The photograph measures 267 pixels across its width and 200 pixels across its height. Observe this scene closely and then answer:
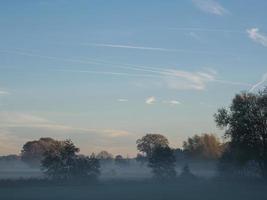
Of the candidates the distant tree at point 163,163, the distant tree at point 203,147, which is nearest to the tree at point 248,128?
the distant tree at point 163,163

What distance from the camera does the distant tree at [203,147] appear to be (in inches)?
6147

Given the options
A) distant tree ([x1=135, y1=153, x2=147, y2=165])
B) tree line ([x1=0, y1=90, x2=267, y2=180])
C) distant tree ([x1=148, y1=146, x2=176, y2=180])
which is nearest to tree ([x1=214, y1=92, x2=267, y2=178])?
tree line ([x1=0, y1=90, x2=267, y2=180])

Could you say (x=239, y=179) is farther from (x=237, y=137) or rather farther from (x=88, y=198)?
(x=88, y=198)

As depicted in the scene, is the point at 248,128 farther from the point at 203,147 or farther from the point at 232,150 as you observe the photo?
the point at 203,147

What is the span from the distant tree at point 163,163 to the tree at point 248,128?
12975 mm

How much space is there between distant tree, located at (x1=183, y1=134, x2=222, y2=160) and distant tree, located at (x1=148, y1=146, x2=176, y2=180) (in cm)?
5524

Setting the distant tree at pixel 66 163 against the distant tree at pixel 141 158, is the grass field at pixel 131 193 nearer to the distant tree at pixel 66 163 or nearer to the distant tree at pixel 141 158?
the distant tree at pixel 66 163

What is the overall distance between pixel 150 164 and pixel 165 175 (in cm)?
327

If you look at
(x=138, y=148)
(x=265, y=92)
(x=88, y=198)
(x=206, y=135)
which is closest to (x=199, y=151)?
(x=206, y=135)

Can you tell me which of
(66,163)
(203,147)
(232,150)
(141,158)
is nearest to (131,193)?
(66,163)

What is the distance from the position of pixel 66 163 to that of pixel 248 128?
2826cm

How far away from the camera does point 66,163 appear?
3354 inches

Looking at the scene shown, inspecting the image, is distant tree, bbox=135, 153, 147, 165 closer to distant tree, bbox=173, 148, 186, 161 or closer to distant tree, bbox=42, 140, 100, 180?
distant tree, bbox=173, 148, 186, 161

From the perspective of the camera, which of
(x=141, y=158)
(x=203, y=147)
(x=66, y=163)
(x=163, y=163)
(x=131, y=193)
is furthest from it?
(x=141, y=158)
